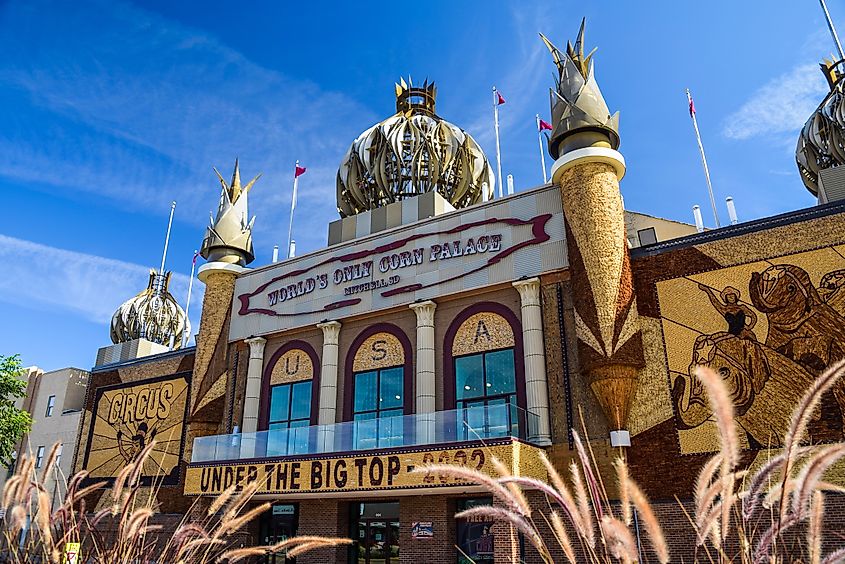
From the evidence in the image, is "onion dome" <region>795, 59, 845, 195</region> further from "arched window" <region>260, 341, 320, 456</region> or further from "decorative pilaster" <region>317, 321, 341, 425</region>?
"arched window" <region>260, 341, 320, 456</region>

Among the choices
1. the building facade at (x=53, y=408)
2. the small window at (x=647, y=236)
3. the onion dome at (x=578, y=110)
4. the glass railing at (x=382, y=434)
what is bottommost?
the glass railing at (x=382, y=434)

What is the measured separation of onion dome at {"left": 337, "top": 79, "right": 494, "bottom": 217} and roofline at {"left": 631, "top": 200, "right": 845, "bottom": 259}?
9745 millimetres

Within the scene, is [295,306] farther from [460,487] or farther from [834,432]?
[834,432]

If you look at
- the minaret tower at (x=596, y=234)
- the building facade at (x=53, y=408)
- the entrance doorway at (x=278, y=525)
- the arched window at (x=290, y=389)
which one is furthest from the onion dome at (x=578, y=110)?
the building facade at (x=53, y=408)

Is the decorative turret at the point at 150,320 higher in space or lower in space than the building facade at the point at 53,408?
higher

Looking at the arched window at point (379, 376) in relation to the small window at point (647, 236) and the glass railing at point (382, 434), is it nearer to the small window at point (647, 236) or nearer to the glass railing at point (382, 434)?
the glass railing at point (382, 434)

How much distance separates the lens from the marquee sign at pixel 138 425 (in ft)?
100

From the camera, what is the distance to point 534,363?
21.2 m

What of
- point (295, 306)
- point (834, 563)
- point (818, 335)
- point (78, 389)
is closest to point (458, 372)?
point (295, 306)

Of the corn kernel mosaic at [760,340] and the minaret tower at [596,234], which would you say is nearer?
the corn kernel mosaic at [760,340]

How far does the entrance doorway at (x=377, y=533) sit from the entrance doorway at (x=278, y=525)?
2828 millimetres

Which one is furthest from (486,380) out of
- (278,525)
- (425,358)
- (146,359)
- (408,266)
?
(146,359)

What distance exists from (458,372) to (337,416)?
5584 mm

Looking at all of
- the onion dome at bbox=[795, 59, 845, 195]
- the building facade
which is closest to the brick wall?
the building facade
